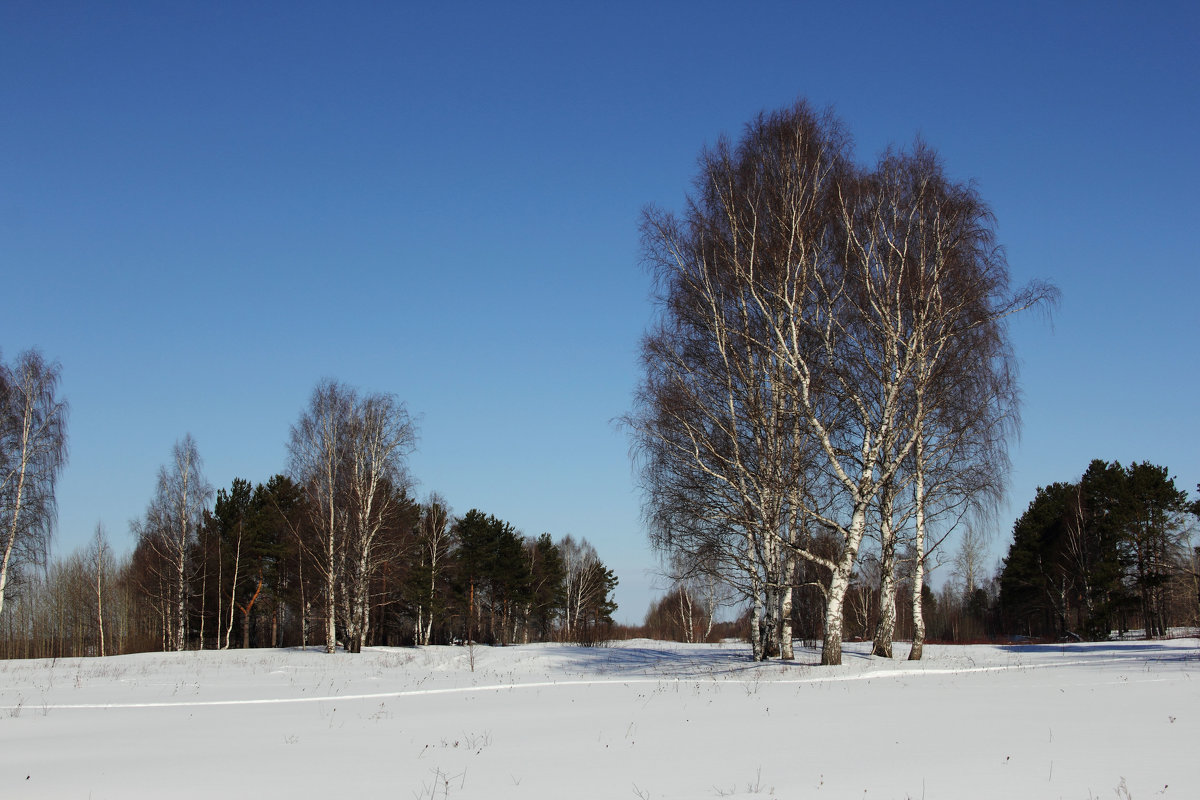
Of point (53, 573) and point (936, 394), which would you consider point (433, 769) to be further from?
point (53, 573)

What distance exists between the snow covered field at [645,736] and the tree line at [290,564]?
53.7 ft

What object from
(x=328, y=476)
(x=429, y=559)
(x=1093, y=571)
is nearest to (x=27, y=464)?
(x=328, y=476)

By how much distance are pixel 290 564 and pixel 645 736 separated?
42.6 m

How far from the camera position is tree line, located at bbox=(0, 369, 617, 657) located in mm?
31922

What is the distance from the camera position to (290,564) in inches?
1893

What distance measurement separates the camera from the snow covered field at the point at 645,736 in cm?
714

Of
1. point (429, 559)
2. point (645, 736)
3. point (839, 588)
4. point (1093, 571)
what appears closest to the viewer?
point (645, 736)

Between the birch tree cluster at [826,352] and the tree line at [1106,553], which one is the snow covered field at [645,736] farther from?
the tree line at [1106,553]

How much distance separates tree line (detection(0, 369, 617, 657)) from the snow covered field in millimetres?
16366

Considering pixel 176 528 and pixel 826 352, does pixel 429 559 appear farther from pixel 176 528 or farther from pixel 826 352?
pixel 826 352

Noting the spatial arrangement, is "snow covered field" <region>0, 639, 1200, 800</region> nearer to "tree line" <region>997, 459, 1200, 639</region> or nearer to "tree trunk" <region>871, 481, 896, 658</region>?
"tree trunk" <region>871, 481, 896, 658</region>

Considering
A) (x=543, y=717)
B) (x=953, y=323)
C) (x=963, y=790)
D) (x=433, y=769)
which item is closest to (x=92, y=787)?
(x=433, y=769)

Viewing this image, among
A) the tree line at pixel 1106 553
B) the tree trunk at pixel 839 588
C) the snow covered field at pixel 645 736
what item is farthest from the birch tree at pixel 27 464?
the tree line at pixel 1106 553

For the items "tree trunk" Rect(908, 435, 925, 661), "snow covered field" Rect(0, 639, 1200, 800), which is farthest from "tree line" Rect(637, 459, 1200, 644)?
"snow covered field" Rect(0, 639, 1200, 800)
